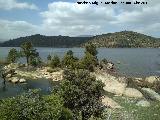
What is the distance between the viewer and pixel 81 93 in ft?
168

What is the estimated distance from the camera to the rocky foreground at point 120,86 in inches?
3291

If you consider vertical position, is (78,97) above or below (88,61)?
above

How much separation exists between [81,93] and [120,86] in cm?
4675

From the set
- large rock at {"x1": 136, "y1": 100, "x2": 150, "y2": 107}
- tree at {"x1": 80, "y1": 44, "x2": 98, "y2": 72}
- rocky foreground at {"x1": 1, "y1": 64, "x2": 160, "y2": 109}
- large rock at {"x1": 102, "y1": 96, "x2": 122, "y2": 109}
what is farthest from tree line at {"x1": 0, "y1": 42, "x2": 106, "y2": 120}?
tree at {"x1": 80, "y1": 44, "x2": 98, "y2": 72}

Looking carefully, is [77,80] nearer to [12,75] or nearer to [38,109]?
[38,109]

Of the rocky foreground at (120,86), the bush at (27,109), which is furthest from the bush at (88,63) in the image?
the bush at (27,109)

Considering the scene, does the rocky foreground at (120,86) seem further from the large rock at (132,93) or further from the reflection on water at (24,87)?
the reflection on water at (24,87)

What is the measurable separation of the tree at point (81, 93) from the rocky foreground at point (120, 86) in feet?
80.1

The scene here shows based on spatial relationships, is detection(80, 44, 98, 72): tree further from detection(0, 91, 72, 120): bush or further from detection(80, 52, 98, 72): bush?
detection(0, 91, 72, 120): bush

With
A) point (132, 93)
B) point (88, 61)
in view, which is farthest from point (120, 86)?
point (88, 61)

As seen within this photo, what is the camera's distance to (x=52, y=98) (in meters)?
40.3

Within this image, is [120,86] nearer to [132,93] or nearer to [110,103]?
[132,93]

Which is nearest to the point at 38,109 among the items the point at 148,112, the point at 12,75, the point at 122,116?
the point at 122,116

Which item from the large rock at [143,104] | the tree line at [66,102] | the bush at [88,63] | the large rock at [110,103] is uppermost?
the tree line at [66,102]
